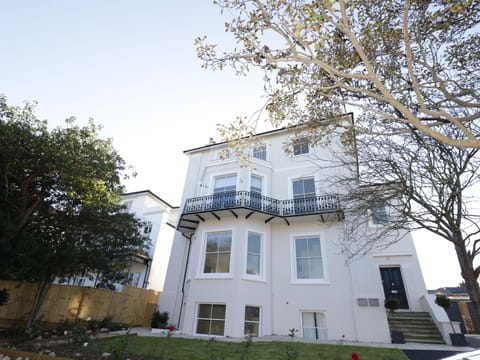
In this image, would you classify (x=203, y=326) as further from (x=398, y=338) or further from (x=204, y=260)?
(x=398, y=338)

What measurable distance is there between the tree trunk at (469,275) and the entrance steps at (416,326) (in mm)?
4952

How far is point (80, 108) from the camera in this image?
9.91 meters

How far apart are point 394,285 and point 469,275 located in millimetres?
8821

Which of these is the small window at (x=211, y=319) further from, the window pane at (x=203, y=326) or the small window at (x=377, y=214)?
the small window at (x=377, y=214)

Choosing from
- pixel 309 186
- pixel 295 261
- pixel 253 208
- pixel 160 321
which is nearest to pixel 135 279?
pixel 160 321

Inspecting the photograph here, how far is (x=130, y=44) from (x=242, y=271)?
9438 millimetres

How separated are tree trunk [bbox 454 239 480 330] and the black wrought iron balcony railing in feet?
19.6

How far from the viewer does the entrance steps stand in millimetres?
9422

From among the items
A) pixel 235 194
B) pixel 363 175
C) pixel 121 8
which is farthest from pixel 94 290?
pixel 363 175

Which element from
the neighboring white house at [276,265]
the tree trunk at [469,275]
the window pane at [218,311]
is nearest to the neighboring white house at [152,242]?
the neighboring white house at [276,265]

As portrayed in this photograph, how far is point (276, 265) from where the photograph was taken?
11.9m

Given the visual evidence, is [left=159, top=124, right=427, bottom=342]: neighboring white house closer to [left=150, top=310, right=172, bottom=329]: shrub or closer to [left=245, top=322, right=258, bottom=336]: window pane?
[left=245, top=322, right=258, bottom=336]: window pane

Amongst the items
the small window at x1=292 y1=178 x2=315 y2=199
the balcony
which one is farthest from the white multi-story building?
the small window at x1=292 y1=178 x2=315 y2=199

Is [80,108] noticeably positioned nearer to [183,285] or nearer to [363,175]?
[183,285]
